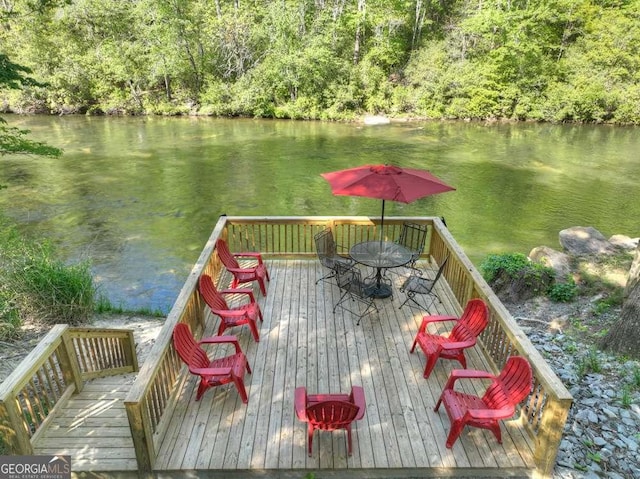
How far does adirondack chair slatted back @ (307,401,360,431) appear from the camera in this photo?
3.58 meters

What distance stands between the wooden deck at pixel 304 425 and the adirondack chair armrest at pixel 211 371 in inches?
16.4

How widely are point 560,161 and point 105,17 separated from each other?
97.8ft

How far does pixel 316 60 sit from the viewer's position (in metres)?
28.0

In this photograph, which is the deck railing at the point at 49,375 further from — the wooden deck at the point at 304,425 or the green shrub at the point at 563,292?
the green shrub at the point at 563,292

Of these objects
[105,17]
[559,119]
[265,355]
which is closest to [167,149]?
[105,17]

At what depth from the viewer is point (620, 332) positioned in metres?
5.14

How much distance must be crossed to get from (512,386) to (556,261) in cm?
567

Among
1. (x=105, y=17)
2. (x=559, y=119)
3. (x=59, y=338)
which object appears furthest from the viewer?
(x=105, y=17)

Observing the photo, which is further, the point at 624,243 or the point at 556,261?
the point at 624,243

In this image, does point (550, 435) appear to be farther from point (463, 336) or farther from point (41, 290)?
point (41, 290)

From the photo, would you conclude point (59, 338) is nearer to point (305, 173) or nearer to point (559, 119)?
point (305, 173)

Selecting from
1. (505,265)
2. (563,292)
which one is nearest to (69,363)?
(505,265)

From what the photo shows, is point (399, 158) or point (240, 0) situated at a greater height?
point (240, 0)

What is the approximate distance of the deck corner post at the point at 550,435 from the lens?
3.33 meters
